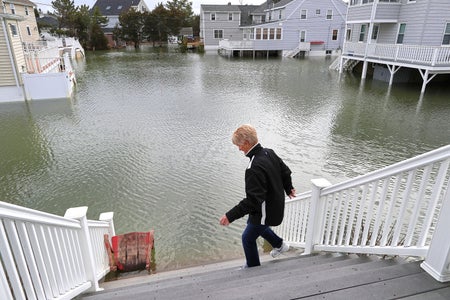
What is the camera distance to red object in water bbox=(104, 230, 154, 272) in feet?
13.1

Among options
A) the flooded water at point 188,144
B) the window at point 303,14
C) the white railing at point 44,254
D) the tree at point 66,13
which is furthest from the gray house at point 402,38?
the tree at point 66,13

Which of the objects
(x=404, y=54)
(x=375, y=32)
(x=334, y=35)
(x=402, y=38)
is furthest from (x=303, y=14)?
(x=404, y=54)

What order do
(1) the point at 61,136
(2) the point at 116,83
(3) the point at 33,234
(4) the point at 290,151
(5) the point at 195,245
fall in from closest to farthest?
(3) the point at 33,234
(5) the point at 195,245
(4) the point at 290,151
(1) the point at 61,136
(2) the point at 116,83

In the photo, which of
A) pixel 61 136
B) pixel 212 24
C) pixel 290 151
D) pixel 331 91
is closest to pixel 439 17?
pixel 331 91

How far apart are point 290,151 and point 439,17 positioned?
13.3m

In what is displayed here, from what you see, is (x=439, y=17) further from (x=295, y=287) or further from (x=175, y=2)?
(x=175, y=2)

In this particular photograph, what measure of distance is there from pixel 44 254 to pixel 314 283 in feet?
6.29

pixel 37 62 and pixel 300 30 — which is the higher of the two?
pixel 300 30

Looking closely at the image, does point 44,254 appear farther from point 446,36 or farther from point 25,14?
point 25,14

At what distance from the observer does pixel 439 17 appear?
50.0 ft

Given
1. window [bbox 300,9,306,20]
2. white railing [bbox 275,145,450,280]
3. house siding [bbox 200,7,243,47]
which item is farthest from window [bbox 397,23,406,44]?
house siding [bbox 200,7,243,47]

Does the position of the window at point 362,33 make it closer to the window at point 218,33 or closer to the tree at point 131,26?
the window at point 218,33

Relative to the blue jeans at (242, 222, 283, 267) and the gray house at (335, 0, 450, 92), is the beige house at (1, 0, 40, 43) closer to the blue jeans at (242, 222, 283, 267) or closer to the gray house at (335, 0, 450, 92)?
the gray house at (335, 0, 450, 92)

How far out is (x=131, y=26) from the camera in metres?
46.1
